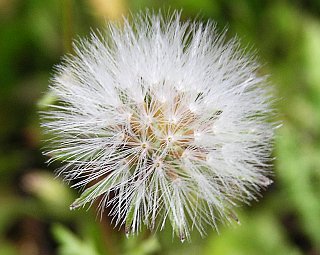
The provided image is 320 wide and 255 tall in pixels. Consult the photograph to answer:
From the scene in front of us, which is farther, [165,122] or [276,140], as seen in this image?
[276,140]

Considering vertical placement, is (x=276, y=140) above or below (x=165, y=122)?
above

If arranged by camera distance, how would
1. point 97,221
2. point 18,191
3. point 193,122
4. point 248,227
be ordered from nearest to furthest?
point 193,122
point 97,221
point 248,227
point 18,191

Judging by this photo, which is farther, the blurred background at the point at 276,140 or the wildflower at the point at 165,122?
Answer: the blurred background at the point at 276,140

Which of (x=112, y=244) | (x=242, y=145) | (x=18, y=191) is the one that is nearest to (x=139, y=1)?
(x=18, y=191)

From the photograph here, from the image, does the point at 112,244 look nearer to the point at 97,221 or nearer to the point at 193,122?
the point at 97,221
